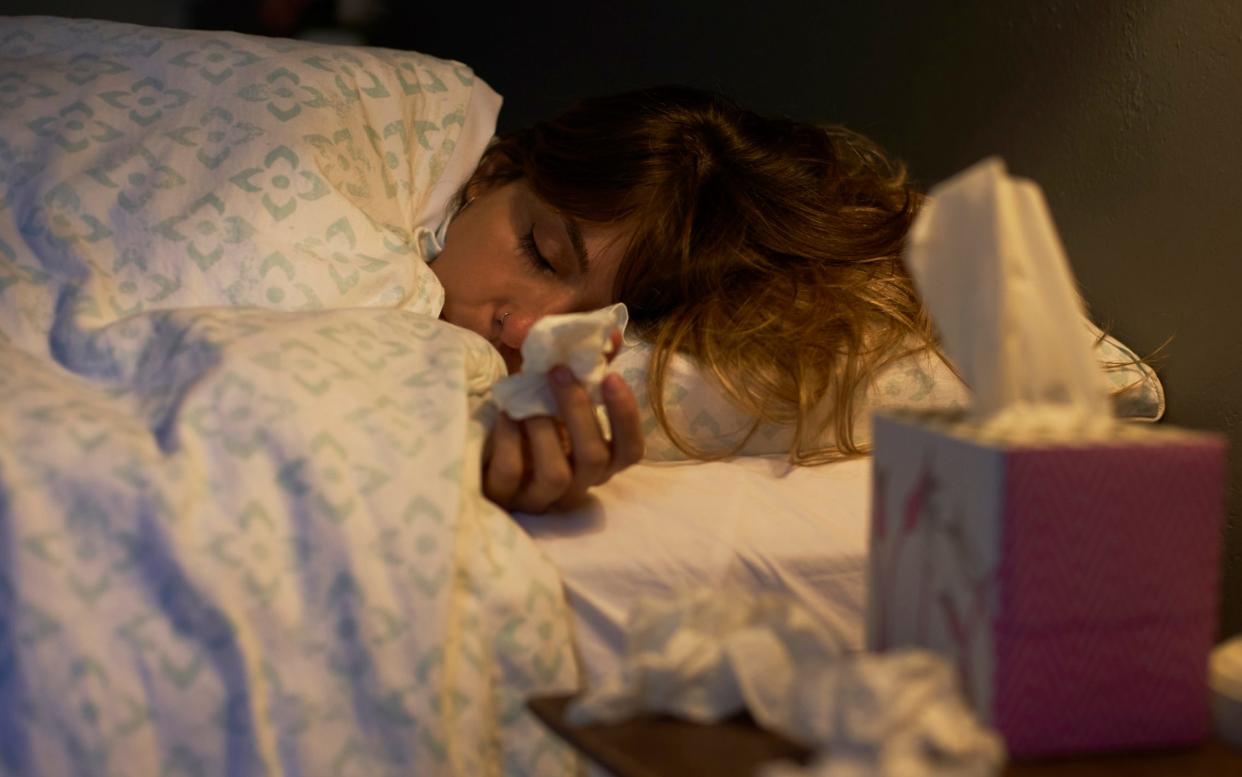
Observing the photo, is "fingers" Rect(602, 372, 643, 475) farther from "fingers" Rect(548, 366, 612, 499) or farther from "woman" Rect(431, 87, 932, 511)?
"woman" Rect(431, 87, 932, 511)

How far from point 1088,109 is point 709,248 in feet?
1.36

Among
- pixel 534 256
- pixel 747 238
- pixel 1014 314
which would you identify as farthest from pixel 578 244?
pixel 1014 314

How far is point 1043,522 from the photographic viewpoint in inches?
22.9

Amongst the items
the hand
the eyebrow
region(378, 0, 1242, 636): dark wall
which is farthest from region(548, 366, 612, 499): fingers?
region(378, 0, 1242, 636): dark wall

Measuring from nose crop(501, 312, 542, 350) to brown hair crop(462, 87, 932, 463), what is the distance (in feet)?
0.35

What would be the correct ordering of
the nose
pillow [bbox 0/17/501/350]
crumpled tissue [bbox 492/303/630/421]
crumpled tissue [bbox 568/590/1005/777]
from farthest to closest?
the nose, pillow [bbox 0/17/501/350], crumpled tissue [bbox 492/303/630/421], crumpled tissue [bbox 568/590/1005/777]

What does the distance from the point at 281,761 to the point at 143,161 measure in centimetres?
69

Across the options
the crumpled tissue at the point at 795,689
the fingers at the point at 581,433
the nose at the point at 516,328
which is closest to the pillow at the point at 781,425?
the nose at the point at 516,328

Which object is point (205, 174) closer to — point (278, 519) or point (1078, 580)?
point (278, 519)

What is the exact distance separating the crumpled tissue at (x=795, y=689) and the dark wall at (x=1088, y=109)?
67 centimetres

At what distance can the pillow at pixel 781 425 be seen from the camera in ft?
3.77

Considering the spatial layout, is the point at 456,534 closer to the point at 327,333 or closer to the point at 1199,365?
the point at 327,333

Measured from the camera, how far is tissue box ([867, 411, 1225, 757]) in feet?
1.91

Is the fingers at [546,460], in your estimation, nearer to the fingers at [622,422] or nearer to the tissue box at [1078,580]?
the fingers at [622,422]
